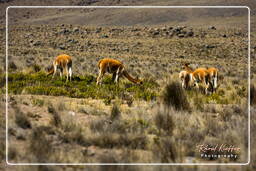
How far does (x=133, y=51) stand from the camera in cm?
3150

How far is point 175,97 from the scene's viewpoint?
9078mm

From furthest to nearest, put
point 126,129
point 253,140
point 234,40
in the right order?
point 234,40, point 126,129, point 253,140

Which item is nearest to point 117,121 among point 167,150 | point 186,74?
point 167,150

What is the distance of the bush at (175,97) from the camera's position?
8836 millimetres

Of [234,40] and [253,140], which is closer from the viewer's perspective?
[253,140]

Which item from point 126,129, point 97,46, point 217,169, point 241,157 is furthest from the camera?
point 97,46

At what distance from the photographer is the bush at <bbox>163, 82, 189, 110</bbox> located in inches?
348

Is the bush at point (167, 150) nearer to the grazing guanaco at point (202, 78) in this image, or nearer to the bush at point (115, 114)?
the bush at point (115, 114)

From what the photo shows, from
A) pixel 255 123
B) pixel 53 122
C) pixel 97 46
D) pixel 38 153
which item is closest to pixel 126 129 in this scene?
pixel 53 122

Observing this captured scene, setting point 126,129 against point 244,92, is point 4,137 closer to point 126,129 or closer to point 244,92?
point 126,129

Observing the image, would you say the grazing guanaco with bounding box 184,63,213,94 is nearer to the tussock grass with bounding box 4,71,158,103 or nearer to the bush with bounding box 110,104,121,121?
the tussock grass with bounding box 4,71,158,103

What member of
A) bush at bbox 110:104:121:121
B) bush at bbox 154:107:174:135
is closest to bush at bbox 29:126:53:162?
bush at bbox 110:104:121:121

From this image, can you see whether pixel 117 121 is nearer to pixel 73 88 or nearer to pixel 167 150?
pixel 167 150

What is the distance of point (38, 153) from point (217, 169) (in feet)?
8.40
